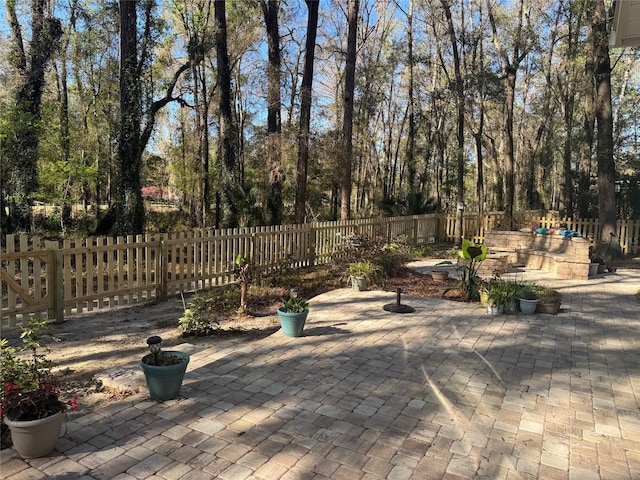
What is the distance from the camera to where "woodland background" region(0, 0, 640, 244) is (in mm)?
11039

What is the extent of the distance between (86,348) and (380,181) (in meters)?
26.6

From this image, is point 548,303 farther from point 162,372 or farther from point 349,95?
point 349,95

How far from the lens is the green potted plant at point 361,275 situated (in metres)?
7.35

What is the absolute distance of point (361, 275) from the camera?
24.2 feet

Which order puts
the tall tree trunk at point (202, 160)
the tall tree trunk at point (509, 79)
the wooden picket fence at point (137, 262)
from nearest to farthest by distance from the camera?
the wooden picket fence at point (137, 262) < the tall tree trunk at point (509, 79) < the tall tree trunk at point (202, 160)

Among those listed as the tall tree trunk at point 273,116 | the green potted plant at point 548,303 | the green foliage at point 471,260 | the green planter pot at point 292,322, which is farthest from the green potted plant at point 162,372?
the tall tree trunk at point 273,116

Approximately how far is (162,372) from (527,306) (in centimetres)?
511

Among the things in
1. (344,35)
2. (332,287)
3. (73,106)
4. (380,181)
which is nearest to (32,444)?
(332,287)

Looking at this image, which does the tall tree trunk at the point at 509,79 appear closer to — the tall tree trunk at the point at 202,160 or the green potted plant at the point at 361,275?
the green potted plant at the point at 361,275

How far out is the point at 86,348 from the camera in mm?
4566

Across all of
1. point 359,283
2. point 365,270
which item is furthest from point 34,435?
point 365,270

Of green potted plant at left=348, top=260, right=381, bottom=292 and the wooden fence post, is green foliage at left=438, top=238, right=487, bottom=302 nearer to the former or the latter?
green potted plant at left=348, top=260, right=381, bottom=292

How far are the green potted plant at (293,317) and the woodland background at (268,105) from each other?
677 cm

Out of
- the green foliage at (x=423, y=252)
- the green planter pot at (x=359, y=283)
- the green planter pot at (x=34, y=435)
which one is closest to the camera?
the green planter pot at (x=34, y=435)
